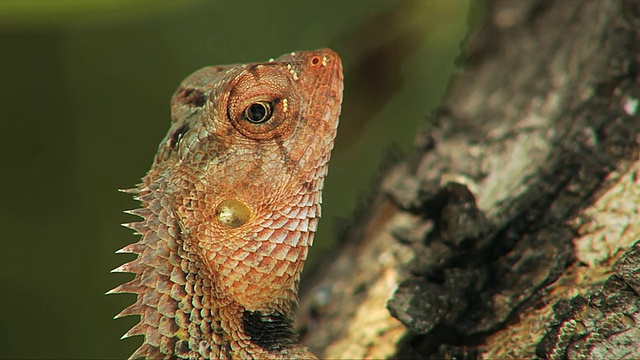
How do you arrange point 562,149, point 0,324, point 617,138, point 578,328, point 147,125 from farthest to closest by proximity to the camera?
point 147,125 → point 0,324 → point 562,149 → point 617,138 → point 578,328

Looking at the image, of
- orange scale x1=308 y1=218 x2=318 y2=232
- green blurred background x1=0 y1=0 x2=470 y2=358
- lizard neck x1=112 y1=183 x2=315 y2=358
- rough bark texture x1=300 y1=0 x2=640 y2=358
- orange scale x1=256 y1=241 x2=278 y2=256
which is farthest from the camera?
green blurred background x1=0 y1=0 x2=470 y2=358

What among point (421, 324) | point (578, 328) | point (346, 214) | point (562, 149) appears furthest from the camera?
point (346, 214)

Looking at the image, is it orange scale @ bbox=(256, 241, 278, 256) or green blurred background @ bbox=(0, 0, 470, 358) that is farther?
green blurred background @ bbox=(0, 0, 470, 358)

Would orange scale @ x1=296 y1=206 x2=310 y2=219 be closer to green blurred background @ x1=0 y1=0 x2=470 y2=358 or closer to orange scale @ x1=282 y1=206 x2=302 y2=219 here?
orange scale @ x1=282 y1=206 x2=302 y2=219

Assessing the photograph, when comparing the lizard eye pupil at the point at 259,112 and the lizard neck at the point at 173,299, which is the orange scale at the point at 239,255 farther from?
the lizard eye pupil at the point at 259,112

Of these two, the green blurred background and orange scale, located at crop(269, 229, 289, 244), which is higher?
the green blurred background

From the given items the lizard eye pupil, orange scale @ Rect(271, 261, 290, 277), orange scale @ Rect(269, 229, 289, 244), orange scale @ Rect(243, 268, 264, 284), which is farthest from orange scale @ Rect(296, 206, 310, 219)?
the lizard eye pupil

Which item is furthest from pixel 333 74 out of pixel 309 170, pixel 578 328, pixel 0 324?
pixel 0 324

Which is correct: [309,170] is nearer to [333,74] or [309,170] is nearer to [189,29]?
[333,74]
